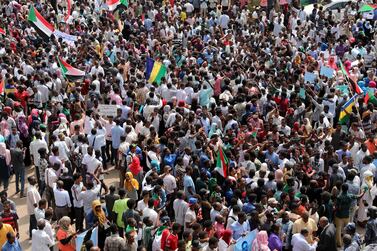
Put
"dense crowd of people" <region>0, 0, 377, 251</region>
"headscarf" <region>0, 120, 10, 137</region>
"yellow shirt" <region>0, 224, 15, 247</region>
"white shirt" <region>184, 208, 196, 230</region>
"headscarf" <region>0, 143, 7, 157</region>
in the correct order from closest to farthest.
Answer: "yellow shirt" <region>0, 224, 15, 247</region> < "dense crowd of people" <region>0, 0, 377, 251</region> < "white shirt" <region>184, 208, 196, 230</region> < "headscarf" <region>0, 143, 7, 157</region> < "headscarf" <region>0, 120, 10, 137</region>

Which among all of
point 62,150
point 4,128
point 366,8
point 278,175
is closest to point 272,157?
point 278,175

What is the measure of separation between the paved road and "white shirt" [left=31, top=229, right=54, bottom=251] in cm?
223

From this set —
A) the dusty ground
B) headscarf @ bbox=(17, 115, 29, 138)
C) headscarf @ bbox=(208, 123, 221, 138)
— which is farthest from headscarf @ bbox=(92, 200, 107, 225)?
headscarf @ bbox=(17, 115, 29, 138)

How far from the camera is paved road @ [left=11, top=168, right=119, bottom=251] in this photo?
14839mm

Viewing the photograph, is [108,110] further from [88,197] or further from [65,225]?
[65,225]

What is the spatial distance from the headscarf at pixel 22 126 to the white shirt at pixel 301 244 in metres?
7.38

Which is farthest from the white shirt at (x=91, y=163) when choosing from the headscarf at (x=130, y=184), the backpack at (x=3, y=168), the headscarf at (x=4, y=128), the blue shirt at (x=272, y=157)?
the blue shirt at (x=272, y=157)

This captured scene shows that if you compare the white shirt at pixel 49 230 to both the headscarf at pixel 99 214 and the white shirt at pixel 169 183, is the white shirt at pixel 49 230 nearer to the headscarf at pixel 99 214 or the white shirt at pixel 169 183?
the headscarf at pixel 99 214

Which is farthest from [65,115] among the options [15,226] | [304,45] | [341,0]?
[341,0]

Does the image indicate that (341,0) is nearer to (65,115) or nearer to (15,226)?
(65,115)

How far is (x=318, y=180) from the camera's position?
14.1m

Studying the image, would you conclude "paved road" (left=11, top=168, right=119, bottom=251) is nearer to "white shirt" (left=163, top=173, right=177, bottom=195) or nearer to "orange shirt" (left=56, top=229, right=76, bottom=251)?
"orange shirt" (left=56, top=229, right=76, bottom=251)

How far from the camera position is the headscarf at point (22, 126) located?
56.3ft

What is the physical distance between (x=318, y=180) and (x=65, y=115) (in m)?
6.20
